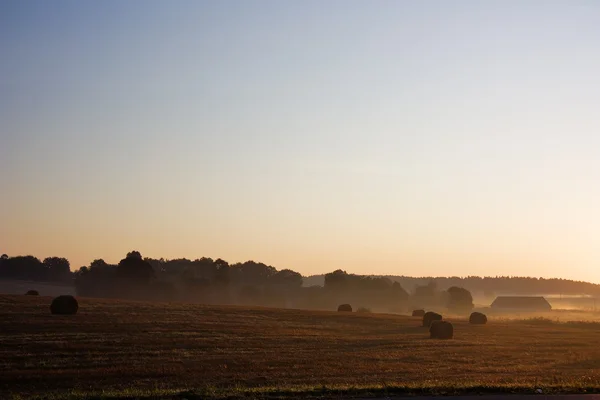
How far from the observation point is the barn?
173125 mm

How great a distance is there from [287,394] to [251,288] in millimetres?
129846

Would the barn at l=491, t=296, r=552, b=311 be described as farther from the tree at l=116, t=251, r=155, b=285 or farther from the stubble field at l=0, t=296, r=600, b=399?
the stubble field at l=0, t=296, r=600, b=399

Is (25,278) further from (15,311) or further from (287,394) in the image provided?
(287,394)

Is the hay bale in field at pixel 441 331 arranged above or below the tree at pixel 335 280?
below

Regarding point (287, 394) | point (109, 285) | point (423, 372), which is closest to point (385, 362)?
point (423, 372)

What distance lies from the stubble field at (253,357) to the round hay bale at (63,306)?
616 millimetres

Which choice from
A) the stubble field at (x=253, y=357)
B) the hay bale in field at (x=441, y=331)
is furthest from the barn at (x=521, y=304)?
the hay bale in field at (x=441, y=331)

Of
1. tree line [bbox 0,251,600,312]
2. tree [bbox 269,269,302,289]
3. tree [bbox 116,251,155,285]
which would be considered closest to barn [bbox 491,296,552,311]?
tree line [bbox 0,251,600,312]

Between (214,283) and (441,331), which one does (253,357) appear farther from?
(214,283)

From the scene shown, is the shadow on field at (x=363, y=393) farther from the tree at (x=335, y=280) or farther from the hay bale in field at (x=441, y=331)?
the tree at (x=335, y=280)

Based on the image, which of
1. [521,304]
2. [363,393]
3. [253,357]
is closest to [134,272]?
[253,357]

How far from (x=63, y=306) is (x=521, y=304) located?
143 m

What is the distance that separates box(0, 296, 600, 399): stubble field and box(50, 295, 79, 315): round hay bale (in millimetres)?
616

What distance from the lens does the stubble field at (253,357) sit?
23.2 meters
